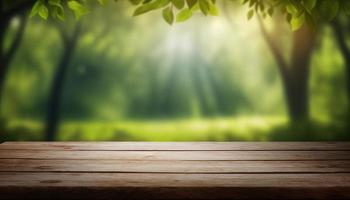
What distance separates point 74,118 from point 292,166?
3868 mm

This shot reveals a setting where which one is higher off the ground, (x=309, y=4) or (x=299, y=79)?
(x=309, y=4)

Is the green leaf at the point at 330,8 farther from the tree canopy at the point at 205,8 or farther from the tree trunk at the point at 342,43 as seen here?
the tree trunk at the point at 342,43

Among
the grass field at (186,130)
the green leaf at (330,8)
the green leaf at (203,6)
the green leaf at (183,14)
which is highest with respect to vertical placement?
the green leaf at (203,6)

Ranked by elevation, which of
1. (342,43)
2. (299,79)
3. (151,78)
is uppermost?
(342,43)

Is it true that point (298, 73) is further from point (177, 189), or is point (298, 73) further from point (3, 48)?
point (177, 189)

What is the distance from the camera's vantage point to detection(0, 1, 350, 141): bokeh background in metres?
5.27

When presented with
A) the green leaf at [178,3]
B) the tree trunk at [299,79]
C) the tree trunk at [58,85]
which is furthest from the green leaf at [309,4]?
the tree trunk at [58,85]

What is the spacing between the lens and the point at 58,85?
5422mm

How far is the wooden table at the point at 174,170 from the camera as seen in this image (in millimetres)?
1597

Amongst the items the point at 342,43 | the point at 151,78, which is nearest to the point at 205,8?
the point at 151,78

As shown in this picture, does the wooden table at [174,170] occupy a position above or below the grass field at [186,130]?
above

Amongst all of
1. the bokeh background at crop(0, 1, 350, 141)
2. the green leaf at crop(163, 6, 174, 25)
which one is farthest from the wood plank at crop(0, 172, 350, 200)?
the bokeh background at crop(0, 1, 350, 141)

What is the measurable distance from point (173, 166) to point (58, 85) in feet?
12.4

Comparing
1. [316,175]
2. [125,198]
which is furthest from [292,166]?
[125,198]
